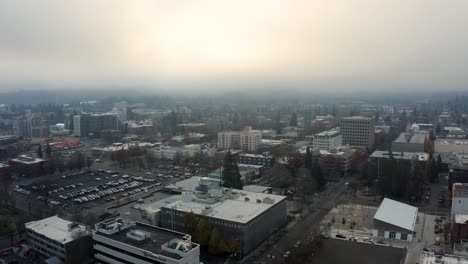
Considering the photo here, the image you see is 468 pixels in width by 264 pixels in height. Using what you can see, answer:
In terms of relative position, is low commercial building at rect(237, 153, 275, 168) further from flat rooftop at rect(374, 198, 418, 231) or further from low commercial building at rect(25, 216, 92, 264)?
low commercial building at rect(25, 216, 92, 264)

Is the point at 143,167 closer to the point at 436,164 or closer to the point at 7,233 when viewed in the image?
the point at 7,233

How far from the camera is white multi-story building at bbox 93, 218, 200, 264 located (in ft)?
30.4

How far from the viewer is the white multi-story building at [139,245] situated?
9.26m

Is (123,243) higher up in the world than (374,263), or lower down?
higher up

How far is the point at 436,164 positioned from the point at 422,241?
966cm

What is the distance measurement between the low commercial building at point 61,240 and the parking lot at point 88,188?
14.5ft

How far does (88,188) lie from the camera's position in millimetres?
19609

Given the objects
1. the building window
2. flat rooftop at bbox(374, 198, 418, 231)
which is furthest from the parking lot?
the building window

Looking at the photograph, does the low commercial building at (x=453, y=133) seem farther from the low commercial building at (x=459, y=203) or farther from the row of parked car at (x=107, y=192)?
the row of parked car at (x=107, y=192)

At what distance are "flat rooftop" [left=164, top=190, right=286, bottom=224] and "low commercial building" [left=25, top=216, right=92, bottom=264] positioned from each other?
9.56 ft

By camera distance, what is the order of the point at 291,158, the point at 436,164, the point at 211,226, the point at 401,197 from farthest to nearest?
the point at 291,158, the point at 436,164, the point at 401,197, the point at 211,226

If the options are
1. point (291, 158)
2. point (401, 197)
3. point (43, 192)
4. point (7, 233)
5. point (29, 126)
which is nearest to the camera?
point (7, 233)

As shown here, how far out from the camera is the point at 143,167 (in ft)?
81.3

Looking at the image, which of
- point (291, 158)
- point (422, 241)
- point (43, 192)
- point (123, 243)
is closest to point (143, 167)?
point (43, 192)
